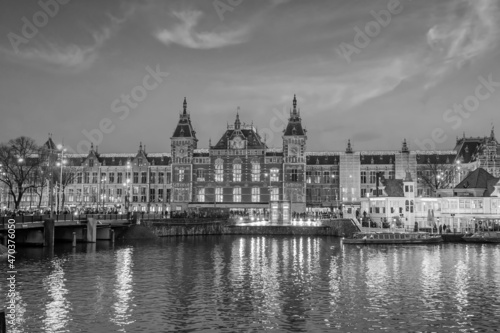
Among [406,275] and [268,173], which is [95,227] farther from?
[268,173]

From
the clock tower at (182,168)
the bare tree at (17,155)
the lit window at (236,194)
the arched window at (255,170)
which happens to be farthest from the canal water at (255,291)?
the clock tower at (182,168)

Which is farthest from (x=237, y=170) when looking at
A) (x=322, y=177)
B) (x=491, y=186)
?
(x=491, y=186)

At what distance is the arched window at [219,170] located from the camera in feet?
406

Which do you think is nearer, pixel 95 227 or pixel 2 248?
pixel 2 248

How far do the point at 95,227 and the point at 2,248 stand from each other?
21.2 metres

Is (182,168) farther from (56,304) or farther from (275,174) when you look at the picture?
(56,304)

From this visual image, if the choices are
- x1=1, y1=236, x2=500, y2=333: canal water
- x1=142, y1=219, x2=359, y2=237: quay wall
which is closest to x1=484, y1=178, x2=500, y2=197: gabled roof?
x1=142, y1=219, x2=359, y2=237: quay wall

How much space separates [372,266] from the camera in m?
52.3

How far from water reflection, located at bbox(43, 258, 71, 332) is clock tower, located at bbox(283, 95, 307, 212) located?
78246 millimetres

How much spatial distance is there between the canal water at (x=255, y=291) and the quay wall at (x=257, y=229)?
2580 centimetres

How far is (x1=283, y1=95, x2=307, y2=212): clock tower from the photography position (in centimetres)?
12106

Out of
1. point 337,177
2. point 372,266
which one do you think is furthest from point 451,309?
point 337,177

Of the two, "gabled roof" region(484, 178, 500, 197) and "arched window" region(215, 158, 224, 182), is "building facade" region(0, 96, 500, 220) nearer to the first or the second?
"arched window" region(215, 158, 224, 182)

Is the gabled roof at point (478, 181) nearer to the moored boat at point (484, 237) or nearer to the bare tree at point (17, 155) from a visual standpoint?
the moored boat at point (484, 237)
